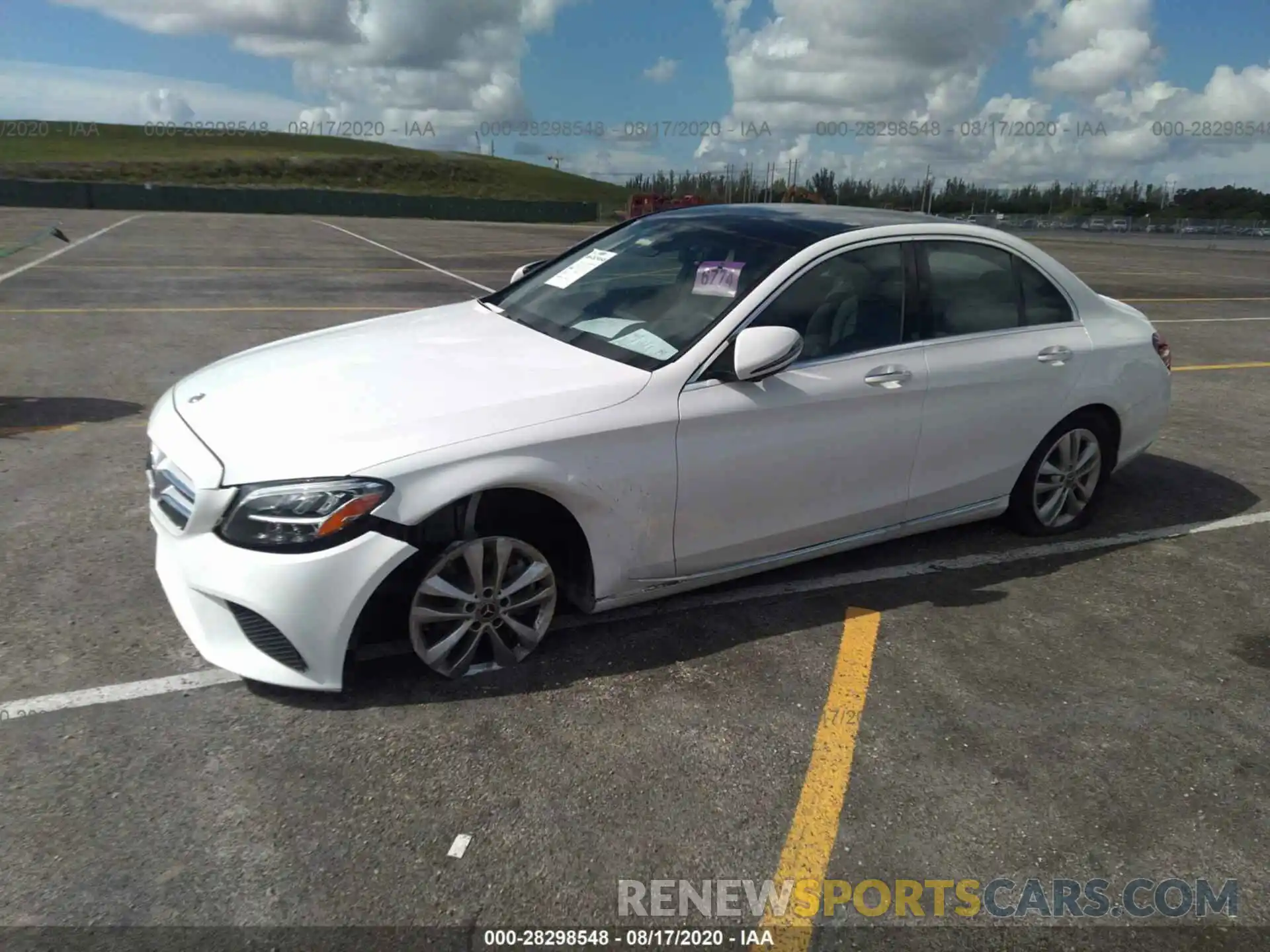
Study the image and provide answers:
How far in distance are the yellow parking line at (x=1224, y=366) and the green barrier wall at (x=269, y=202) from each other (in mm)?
43073

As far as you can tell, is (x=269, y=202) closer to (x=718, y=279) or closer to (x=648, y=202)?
(x=648, y=202)

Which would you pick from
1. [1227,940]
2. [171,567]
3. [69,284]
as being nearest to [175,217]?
[69,284]

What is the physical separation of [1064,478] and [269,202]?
5009 centimetres

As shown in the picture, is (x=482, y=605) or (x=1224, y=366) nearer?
(x=482, y=605)

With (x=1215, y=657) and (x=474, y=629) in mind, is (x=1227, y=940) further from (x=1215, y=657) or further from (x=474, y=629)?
(x=474, y=629)

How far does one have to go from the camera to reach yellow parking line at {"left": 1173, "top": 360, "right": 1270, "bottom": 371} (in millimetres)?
9773

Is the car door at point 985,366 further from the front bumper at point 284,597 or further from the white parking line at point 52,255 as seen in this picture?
the white parking line at point 52,255

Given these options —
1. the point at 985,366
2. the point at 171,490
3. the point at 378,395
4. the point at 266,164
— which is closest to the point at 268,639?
the point at 171,490

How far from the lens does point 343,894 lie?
238 centimetres

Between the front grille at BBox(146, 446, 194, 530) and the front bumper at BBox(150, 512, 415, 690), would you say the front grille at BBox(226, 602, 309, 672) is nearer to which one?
the front bumper at BBox(150, 512, 415, 690)

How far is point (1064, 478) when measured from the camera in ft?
15.8

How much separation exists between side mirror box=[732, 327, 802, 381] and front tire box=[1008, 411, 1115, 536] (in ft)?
6.05

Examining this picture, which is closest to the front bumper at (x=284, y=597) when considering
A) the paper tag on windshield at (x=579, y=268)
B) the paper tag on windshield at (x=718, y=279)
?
the paper tag on windshield at (x=718, y=279)

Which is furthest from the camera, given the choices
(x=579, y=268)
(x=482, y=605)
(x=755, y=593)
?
(x=579, y=268)
